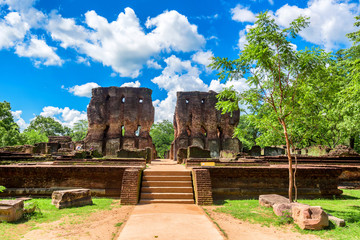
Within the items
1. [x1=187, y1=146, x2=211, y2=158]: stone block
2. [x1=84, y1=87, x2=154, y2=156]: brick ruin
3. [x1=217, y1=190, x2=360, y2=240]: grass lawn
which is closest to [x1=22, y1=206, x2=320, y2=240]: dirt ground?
[x1=217, y1=190, x2=360, y2=240]: grass lawn

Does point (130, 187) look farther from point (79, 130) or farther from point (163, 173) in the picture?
point (79, 130)

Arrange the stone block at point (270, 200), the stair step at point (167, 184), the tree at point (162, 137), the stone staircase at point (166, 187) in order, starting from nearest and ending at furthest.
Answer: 1. the stone block at point (270, 200)
2. the stone staircase at point (166, 187)
3. the stair step at point (167, 184)
4. the tree at point (162, 137)

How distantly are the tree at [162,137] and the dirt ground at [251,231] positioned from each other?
40.1 metres

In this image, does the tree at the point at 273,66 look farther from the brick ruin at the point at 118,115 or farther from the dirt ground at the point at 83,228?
the brick ruin at the point at 118,115

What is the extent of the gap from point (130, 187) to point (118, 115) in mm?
22546

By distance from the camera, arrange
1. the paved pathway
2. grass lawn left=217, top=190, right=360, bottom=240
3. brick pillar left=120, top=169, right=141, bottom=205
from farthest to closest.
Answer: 1. brick pillar left=120, top=169, right=141, bottom=205
2. grass lawn left=217, top=190, right=360, bottom=240
3. the paved pathway

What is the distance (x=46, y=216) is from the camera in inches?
226

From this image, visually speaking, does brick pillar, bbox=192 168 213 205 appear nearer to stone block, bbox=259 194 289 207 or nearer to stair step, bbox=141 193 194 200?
stair step, bbox=141 193 194 200

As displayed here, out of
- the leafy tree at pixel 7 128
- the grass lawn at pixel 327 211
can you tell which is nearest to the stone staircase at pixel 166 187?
the grass lawn at pixel 327 211

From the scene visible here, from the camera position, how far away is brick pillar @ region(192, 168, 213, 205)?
24.3 feet

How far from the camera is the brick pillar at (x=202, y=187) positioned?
7400 mm

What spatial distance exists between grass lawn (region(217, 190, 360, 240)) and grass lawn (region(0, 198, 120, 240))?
3.66 metres

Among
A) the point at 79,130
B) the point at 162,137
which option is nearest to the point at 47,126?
the point at 79,130

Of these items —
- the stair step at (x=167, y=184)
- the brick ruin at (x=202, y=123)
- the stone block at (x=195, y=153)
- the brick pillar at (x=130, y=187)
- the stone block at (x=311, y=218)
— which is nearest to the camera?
the stone block at (x=311, y=218)
